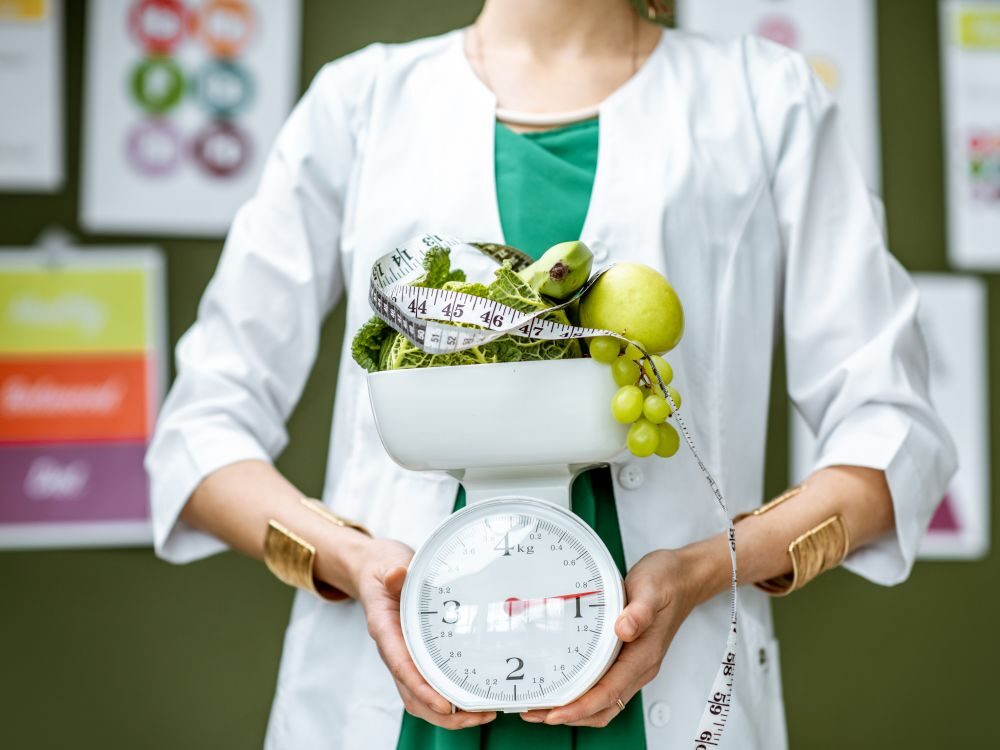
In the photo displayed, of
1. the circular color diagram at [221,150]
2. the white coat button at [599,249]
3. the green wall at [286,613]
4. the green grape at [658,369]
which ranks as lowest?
the green wall at [286,613]

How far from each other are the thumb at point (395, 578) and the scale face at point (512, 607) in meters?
0.03

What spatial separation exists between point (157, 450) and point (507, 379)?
481mm

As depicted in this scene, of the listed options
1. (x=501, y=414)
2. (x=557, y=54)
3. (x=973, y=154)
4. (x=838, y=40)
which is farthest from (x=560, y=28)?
(x=973, y=154)

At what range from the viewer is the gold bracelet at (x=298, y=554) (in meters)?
0.98

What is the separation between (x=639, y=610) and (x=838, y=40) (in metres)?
1.78

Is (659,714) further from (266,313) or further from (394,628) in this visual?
(266,313)

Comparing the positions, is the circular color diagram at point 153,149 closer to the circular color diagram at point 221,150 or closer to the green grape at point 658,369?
the circular color diagram at point 221,150

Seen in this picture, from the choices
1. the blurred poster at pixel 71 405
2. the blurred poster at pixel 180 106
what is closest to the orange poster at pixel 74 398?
the blurred poster at pixel 71 405

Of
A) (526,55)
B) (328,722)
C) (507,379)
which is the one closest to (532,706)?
(507,379)

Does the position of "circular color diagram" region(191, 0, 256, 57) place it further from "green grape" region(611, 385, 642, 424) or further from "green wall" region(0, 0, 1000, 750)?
"green grape" region(611, 385, 642, 424)

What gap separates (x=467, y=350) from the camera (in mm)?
768

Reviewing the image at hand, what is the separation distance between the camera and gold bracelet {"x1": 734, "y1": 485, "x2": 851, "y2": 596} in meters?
0.96

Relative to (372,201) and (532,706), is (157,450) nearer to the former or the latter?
(372,201)

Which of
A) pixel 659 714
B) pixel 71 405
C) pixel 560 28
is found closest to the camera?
pixel 659 714
